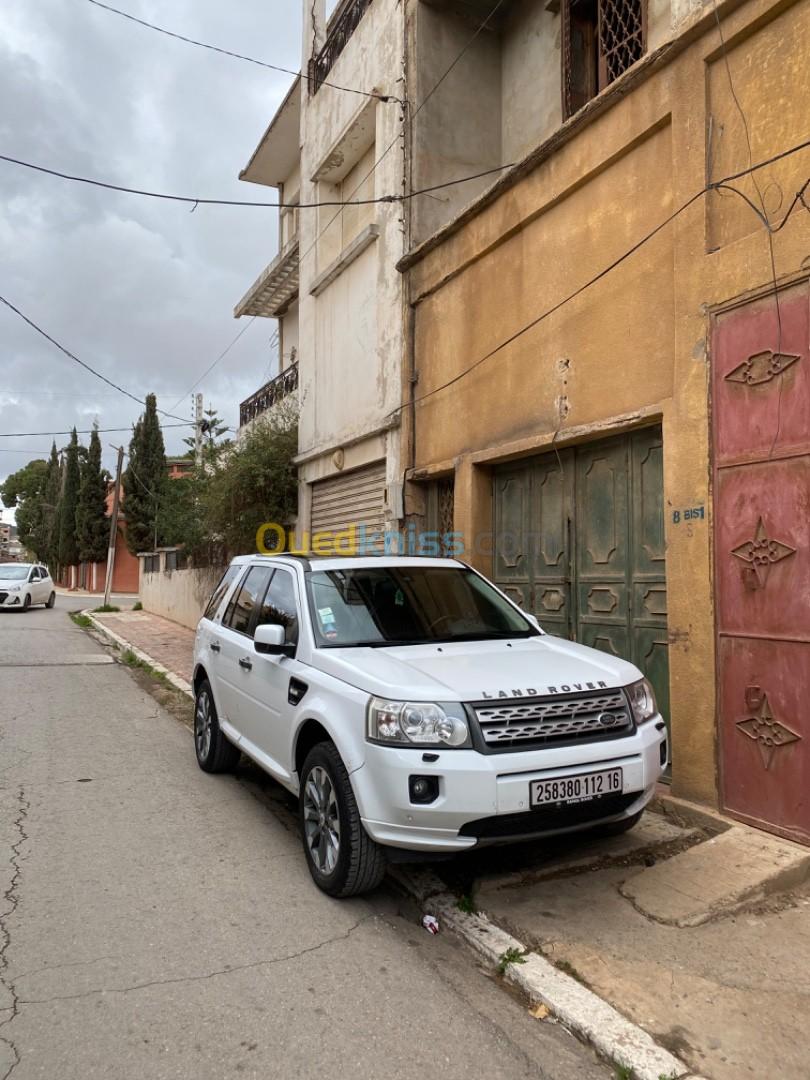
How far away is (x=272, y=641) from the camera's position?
4496 mm

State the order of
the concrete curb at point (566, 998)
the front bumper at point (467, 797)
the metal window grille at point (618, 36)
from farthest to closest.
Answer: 1. the metal window grille at point (618, 36)
2. the front bumper at point (467, 797)
3. the concrete curb at point (566, 998)

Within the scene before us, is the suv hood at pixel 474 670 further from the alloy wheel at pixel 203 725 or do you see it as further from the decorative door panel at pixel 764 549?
the alloy wheel at pixel 203 725

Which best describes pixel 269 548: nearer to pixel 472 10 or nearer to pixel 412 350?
pixel 412 350

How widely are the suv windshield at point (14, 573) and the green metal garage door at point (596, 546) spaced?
21.3 m

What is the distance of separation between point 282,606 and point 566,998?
286 cm

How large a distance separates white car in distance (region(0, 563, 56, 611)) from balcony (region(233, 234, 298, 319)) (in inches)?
470

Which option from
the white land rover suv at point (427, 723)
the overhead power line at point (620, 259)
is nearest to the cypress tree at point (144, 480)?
the overhead power line at point (620, 259)

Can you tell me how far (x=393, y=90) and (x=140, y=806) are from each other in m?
9.27

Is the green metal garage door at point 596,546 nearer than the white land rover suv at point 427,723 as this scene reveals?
No

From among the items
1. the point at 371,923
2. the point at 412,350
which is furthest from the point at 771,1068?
the point at 412,350

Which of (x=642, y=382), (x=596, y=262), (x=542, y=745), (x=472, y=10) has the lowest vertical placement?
(x=542, y=745)

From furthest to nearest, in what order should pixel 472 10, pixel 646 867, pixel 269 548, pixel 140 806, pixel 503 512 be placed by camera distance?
1. pixel 269 548
2. pixel 472 10
3. pixel 503 512
4. pixel 140 806
5. pixel 646 867

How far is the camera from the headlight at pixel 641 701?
4.02 meters

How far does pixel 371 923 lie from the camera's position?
12.3 feet
